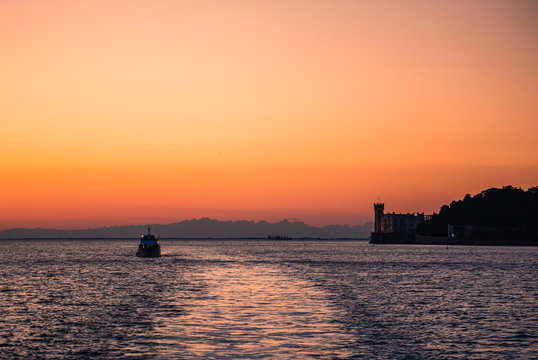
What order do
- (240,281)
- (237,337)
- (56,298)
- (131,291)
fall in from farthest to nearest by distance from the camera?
(240,281), (131,291), (56,298), (237,337)

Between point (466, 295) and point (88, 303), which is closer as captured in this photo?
point (88, 303)

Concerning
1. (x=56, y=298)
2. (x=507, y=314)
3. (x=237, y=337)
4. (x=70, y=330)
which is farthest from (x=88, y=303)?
(x=507, y=314)

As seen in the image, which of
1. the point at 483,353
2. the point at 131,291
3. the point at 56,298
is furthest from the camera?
the point at 131,291

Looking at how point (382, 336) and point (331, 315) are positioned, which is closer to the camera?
point (382, 336)

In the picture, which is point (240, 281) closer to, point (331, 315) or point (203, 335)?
point (331, 315)

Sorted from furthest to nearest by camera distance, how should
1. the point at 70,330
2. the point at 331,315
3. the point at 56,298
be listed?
the point at 56,298, the point at 331,315, the point at 70,330

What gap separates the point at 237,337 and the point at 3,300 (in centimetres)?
3130

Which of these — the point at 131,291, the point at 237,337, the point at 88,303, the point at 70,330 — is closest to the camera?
the point at 237,337

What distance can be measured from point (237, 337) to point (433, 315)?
17.2 meters

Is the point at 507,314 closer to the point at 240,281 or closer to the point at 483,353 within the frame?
the point at 483,353

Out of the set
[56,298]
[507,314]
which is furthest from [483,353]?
[56,298]

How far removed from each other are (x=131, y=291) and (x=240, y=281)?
1548 cm

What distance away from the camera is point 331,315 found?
41781 millimetres

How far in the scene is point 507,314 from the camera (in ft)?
143
